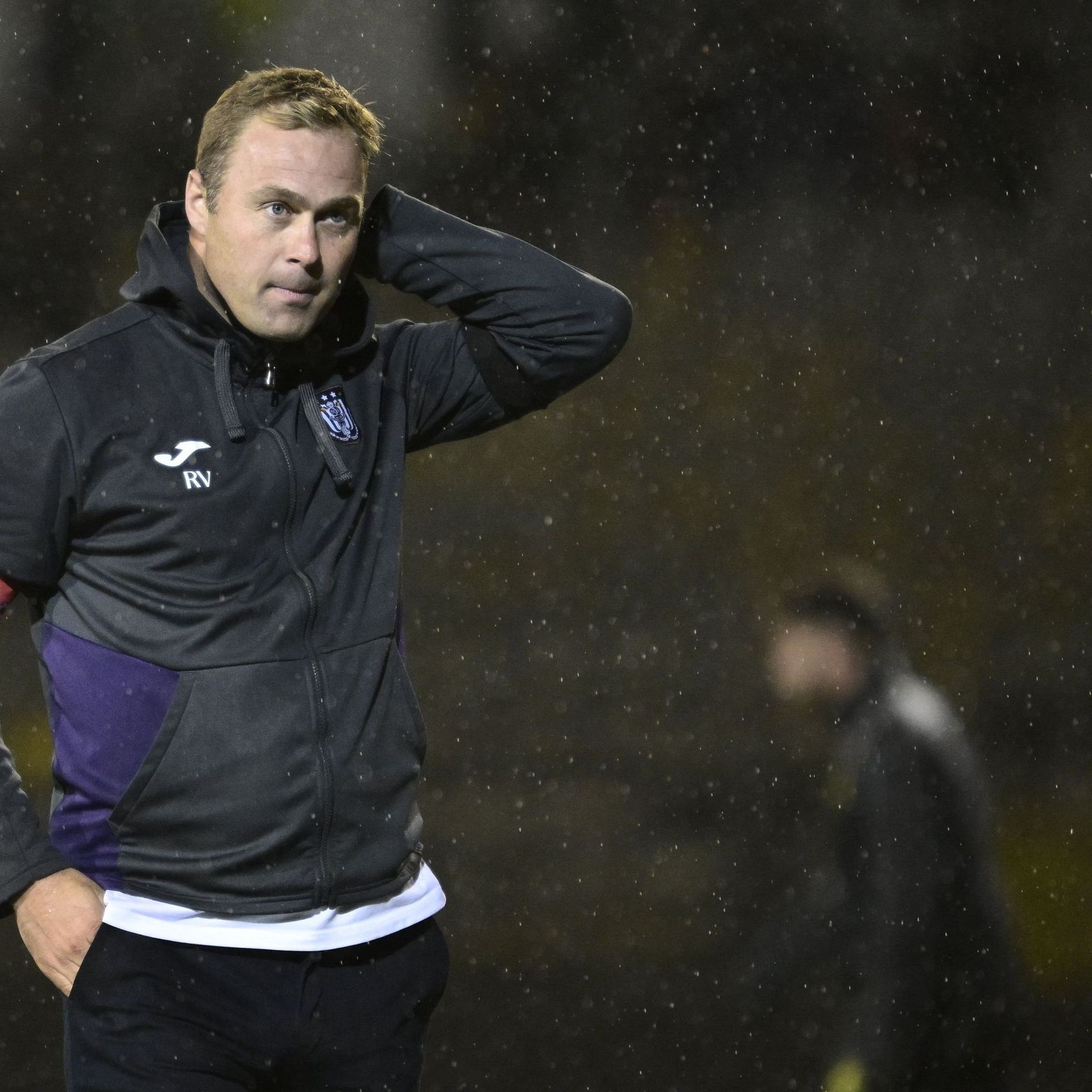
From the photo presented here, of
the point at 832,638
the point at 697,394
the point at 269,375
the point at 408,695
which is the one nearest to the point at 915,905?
the point at 832,638

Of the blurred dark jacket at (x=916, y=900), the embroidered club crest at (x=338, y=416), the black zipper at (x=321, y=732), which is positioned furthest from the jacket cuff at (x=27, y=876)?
the blurred dark jacket at (x=916, y=900)

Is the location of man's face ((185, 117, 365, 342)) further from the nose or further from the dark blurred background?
the dark blurred background

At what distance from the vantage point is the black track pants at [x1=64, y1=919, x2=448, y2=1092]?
4.55 ft

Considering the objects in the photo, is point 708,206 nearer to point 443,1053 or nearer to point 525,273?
point 443,1053

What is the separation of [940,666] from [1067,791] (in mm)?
771

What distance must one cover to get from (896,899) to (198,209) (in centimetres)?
161

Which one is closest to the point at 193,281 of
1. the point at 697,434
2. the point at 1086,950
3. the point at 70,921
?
the point at 70,921

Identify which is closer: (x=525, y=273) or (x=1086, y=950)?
(x=525, y=273)

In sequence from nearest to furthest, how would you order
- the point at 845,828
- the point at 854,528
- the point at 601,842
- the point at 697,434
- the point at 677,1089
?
the point at 845,828
the point at 677,1089
the point at 601,842
the point at 854,528
the point at 697,434

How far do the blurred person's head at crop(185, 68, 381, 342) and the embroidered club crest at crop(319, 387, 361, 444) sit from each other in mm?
69

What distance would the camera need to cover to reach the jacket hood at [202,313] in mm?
1431

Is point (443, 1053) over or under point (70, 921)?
under

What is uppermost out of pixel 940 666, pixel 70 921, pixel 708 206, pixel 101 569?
pixel 101 569

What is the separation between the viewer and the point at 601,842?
523cm
